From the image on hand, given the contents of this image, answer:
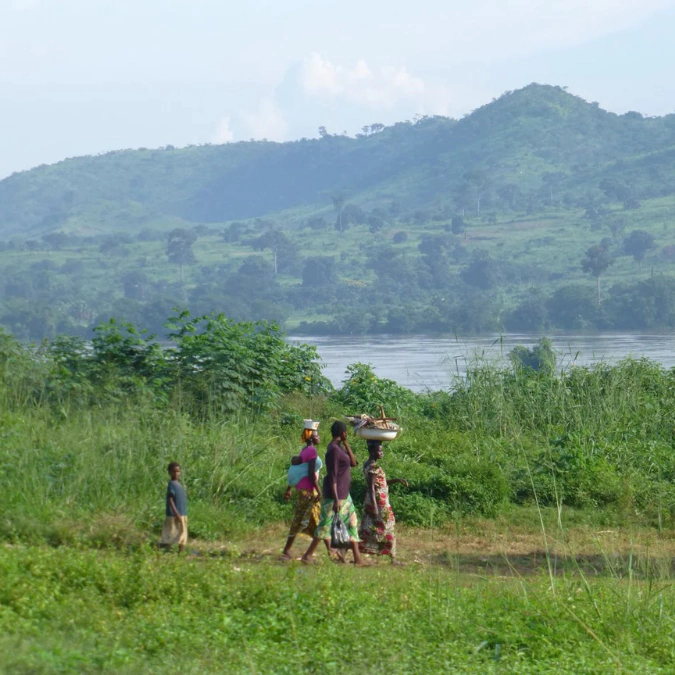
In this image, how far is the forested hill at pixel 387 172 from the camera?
124m

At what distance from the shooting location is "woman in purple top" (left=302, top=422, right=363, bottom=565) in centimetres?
806

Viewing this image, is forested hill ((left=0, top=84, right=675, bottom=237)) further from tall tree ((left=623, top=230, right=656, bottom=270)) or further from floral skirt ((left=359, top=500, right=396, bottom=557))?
floral skirt ((left=359, top=500, right=396, bottom=557))

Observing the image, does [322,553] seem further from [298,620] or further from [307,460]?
[298,620]

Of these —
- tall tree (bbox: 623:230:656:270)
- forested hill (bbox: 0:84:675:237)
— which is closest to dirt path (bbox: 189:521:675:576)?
tall tree (bbox: 623:230:656:270)

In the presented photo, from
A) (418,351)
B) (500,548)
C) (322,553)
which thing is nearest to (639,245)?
(418,351)

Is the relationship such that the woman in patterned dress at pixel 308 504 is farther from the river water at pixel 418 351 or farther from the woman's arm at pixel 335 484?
the river water at pixel 418 351

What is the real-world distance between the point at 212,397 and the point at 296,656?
775 cm

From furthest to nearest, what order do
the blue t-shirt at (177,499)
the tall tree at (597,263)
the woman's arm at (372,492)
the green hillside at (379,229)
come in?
1. the tall tree at (597,263)
2. the green hillside at (379,229)
3. the woman's arm at (372,492)
4. the blue t-shirt at (177,499)

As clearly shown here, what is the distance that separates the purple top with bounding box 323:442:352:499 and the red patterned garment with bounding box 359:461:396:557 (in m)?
0.29

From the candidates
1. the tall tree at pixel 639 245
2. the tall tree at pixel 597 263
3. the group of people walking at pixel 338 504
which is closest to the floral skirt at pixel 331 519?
the group of people walking at pixel 338 504

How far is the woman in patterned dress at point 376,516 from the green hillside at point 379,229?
4635cm

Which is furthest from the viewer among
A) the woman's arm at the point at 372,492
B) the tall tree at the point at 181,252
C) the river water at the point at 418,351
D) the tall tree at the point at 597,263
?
the tall tree at the point at 181,252

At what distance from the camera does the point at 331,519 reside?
26.5 ft

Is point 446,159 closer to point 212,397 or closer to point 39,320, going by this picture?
point 39,320
